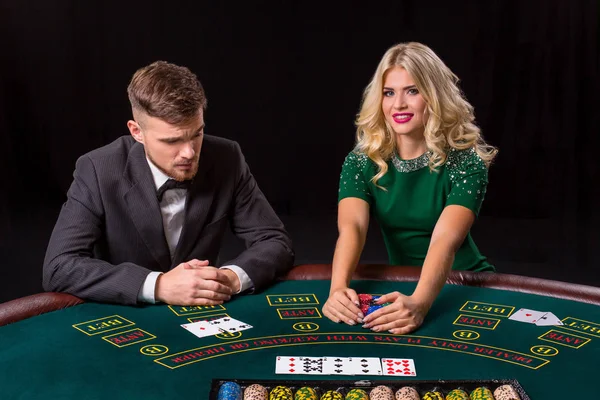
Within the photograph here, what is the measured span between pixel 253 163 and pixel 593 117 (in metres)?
2.49

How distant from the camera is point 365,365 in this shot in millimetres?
2025

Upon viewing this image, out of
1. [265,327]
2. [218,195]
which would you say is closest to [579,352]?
[265,327]

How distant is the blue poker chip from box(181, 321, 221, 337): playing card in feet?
1.35

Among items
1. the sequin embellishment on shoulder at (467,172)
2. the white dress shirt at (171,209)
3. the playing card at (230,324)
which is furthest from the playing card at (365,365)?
the white dress shirt at (171,209)

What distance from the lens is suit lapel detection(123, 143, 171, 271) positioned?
2885 mm

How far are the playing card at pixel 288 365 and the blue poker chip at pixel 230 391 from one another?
17 centimetres

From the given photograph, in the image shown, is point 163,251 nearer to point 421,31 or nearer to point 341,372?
point 341,372

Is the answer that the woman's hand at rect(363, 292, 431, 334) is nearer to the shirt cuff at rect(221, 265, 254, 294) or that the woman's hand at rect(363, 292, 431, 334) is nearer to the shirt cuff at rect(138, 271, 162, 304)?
the shirt cuff at rect(221, 265, 254, 294)

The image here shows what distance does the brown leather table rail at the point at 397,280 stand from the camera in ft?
8.15

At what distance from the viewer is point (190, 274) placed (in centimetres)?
256

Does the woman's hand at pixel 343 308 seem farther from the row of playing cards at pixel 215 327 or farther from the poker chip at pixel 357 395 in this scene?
the poker chip at pixel 357 395

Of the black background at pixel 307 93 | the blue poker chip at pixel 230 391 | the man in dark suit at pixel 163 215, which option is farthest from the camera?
the black background at pixel 307 93

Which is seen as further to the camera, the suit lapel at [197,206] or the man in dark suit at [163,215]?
the suit lapel at [197,206]

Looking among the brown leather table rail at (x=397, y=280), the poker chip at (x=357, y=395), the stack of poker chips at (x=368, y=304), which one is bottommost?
the brown leather table rail at (x=397, y=280)
